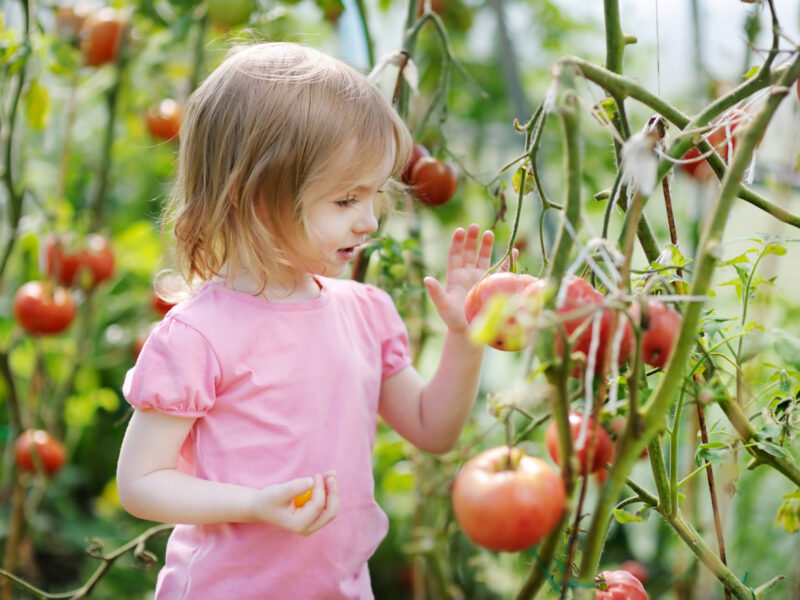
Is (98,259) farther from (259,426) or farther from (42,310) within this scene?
(259,426)

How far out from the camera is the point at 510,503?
486mm

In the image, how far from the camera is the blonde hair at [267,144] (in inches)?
36.2

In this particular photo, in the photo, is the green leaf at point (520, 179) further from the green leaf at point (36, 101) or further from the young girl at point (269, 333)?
the green leaf at point (36, 101)

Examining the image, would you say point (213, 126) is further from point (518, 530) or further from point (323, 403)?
point (518, 530)

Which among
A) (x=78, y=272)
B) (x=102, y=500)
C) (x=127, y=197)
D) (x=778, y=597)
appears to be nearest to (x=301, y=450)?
(x=78, y=272)

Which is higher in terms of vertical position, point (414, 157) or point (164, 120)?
point (414, 157)

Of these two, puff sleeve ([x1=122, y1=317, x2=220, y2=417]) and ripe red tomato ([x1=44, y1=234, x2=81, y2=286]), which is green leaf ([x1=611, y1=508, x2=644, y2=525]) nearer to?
puff sleeve ([x1=122, y1=317, x2=220, y2=417])

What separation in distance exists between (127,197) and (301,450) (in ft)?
8.78

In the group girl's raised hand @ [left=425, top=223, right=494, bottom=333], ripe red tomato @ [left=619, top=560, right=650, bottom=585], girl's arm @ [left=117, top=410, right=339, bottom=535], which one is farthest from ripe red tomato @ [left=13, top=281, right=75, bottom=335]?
ripe red tomato @ [left=619, top=560, right=650, bottom=585]

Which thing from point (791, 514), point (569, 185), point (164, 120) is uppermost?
point (569, 185)

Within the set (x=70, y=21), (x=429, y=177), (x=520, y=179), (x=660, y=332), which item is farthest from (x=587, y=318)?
(x=70, y=21)

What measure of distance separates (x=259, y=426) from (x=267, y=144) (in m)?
0.31

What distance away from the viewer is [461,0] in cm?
245

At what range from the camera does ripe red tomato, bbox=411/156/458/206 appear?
121 centimetres
